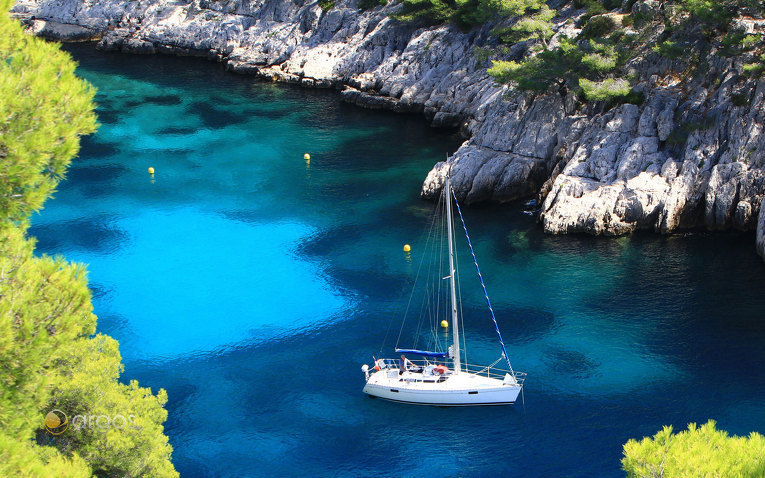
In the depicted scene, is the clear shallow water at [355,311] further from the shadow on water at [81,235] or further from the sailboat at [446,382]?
A: the sailboat at [446,382]

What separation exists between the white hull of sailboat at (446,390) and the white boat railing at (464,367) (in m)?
0.98

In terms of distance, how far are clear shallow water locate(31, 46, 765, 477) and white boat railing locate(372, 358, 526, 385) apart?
1.00m

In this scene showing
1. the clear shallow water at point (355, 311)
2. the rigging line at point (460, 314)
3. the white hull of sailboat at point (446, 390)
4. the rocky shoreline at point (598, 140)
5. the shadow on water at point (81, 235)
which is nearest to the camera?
the clear shallow water at point (355, 311)

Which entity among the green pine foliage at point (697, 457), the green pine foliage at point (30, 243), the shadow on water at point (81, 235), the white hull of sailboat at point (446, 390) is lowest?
the shadow on water at point (81, 235)

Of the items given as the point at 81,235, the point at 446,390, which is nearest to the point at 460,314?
the point at 446,390

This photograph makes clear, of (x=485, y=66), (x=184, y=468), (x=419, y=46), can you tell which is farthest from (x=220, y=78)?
(x=184, y=468)

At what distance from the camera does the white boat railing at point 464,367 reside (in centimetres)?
4088

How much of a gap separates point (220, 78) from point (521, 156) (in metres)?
51.9

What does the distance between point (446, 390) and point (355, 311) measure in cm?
1075

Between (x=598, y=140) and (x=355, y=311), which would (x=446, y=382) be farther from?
(x=598, y=140)

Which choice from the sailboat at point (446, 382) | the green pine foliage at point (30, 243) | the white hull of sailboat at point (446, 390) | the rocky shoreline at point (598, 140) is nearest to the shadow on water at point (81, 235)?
the rocky shoreline at point (598, 140)

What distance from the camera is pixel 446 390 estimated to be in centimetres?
3900

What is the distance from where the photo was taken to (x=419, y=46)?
8788 centimetres

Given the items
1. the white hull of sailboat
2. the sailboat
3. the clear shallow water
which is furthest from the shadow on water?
the white hull of sailboat
